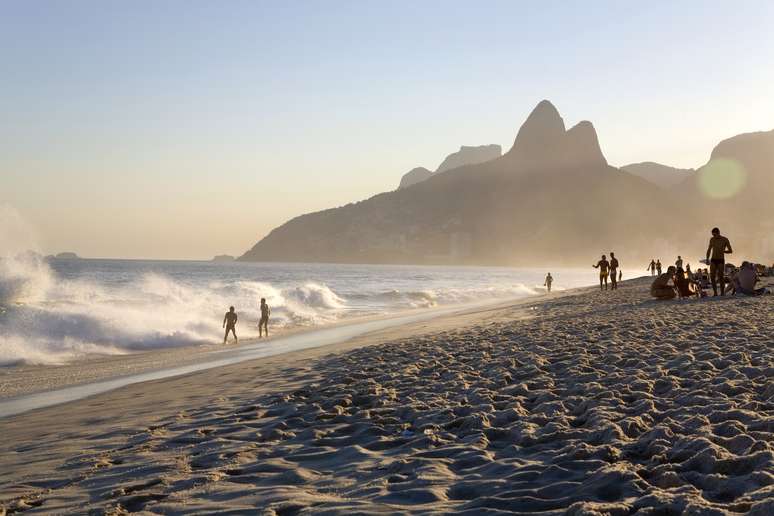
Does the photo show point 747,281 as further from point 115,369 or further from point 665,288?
point 115,369

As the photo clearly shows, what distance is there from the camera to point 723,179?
18788cm

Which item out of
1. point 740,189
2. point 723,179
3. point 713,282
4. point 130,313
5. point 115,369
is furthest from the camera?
point 723,179

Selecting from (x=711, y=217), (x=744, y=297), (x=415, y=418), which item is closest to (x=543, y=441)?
(x=415, y=418)

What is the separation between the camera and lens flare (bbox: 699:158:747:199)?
599 ft

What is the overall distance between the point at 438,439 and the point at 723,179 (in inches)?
8285

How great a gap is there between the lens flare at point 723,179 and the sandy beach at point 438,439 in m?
199

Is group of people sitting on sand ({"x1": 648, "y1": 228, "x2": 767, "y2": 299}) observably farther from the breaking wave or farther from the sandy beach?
the breaking wave

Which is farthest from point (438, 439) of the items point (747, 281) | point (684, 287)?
point (747, 281)

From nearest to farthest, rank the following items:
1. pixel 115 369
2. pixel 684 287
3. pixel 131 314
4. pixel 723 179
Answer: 1. pixel 115 369
2. pixel 684 287
3. pixel 131 314
4. pixel 723 179

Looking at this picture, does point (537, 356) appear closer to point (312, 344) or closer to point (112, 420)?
point (112, 420)

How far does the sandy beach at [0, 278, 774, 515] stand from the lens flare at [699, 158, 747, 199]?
199 metres

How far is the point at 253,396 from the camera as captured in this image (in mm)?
8000

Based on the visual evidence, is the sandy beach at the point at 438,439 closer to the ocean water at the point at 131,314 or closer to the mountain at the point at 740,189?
the ocean water at the point at 131,314

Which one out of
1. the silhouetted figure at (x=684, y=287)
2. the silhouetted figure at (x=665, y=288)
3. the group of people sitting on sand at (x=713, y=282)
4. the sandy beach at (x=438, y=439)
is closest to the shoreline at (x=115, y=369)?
the sandy beach at (x=438, y=439)
